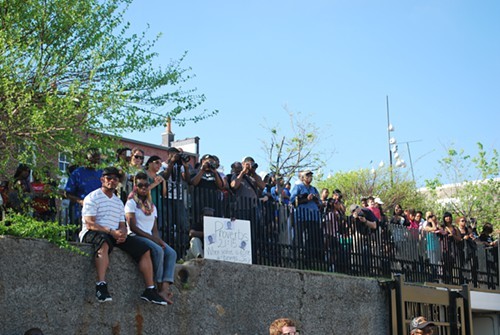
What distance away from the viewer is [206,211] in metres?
11.6

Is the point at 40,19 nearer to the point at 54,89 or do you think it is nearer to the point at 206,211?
the point at 54,89

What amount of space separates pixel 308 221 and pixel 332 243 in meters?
0.67

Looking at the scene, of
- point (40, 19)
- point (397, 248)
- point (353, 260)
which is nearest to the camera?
point (40, 19)

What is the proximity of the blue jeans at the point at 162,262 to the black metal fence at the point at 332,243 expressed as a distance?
105cm

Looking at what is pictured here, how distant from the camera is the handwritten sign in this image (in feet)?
37.3

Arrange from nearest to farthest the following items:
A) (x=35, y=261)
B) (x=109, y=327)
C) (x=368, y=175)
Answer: (x=35, y=261) → (x=109, y=327) → (x=368, y=175)

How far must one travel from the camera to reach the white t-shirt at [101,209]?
9.37m

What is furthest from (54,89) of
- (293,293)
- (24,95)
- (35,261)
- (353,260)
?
(353,260)

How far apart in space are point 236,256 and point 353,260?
3118mm

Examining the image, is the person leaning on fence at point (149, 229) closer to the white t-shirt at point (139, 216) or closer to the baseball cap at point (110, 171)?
the white t-shirt at point (139, 216)

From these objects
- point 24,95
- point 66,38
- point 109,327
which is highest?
point 66,38

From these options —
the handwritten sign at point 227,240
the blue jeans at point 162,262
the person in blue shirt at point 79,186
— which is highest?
the person in blue shirt at point 79,186

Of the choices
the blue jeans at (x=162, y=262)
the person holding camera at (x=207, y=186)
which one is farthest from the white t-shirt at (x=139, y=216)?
the person holding camera at (x=207, y=186)

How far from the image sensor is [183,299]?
34.4ft
